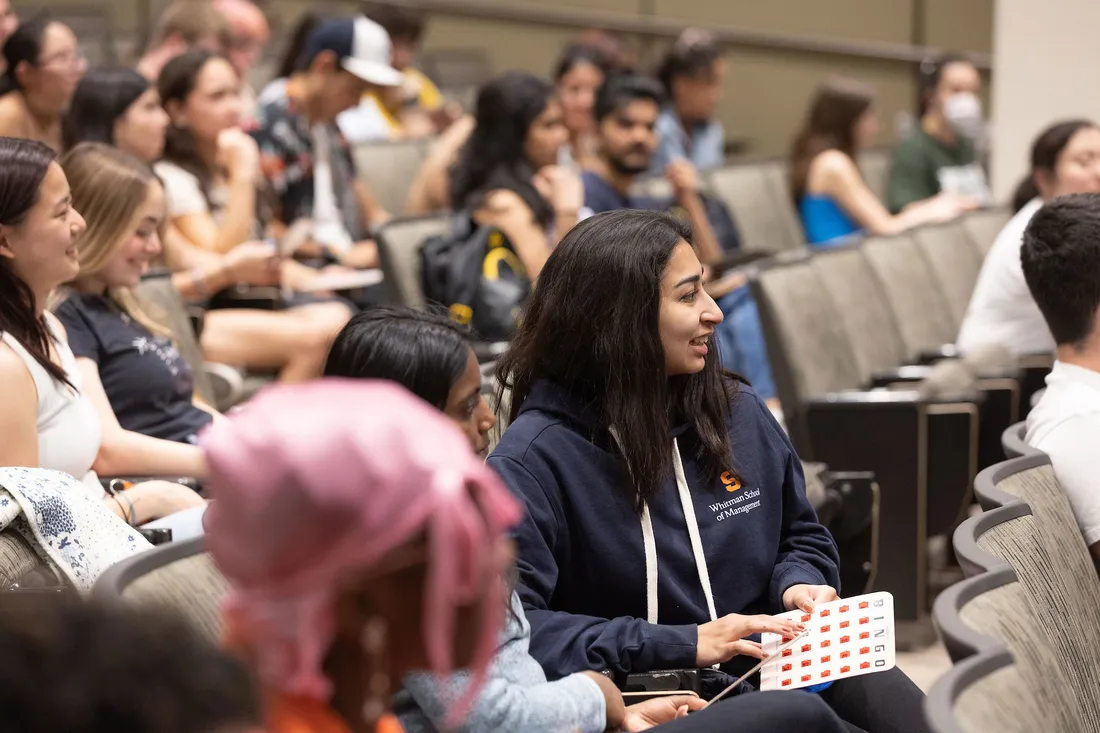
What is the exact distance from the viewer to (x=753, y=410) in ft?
7.30

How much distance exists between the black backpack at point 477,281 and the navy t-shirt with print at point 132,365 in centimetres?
120

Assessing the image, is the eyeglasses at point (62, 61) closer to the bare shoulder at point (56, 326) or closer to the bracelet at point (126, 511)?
the bare shoulder at point (56, 326)

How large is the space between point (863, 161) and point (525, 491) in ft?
19.5

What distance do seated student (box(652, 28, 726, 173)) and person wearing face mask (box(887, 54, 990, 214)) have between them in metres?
0.91

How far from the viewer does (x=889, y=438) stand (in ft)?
12.2

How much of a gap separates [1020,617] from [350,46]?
4150mm

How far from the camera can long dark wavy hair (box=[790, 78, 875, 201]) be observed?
6.45 metres

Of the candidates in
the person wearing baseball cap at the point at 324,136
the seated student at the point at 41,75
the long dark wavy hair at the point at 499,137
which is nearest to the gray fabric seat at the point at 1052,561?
the long dark wavy hair at the point at 499,137

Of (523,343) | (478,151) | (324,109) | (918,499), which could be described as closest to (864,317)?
(918,499)

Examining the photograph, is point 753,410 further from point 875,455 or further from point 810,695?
point 875,455

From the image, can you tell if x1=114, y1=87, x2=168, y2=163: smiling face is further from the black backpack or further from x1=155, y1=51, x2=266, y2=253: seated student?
the black backpack

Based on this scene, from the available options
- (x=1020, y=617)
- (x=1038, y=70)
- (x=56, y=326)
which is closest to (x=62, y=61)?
Answer: (x=56, y=326)

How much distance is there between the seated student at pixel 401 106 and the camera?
21.2 feet

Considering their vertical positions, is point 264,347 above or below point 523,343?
below
